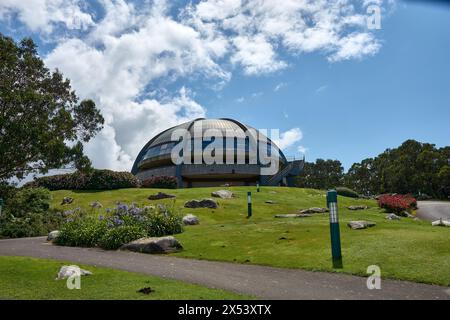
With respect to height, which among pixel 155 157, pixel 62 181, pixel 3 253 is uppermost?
pixel 155 157

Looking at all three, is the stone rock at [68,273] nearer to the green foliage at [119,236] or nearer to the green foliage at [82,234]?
the green foliage at [119,236]

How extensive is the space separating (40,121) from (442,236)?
49.1ft

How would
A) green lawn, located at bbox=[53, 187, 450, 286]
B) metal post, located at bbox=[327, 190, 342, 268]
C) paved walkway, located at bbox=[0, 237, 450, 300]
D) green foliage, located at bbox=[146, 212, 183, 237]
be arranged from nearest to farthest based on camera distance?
paved walkway, located at bbox=[0, 237, 450, 300]
green lawn, located at bbox=[53, 187, 450, 286]
metal post, located at bbox=[327, 190, 342, 268]
green foliage, located at bbox=[146, 212, 183, 237]


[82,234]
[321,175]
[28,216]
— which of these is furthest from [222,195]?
[321,175]

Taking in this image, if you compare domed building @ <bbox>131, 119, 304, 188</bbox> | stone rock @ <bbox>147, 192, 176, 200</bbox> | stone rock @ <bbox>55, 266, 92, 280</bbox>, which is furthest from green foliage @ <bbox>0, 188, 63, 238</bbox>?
domed building @ <bbox>131, 119, 304, 188</bbox>

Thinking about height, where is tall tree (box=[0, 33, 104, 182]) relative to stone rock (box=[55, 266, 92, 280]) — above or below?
above

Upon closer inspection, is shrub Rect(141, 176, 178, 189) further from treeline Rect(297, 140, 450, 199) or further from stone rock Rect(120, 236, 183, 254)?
treeline Rect(297, 140, 450, 199)

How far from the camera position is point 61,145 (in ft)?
48.6

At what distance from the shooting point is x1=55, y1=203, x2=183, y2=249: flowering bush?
590 inches

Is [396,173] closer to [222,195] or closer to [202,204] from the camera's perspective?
[222,195]

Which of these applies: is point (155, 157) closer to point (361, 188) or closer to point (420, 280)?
point (361, 188)

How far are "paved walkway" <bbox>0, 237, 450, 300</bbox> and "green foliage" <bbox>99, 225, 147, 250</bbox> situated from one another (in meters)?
1.34
